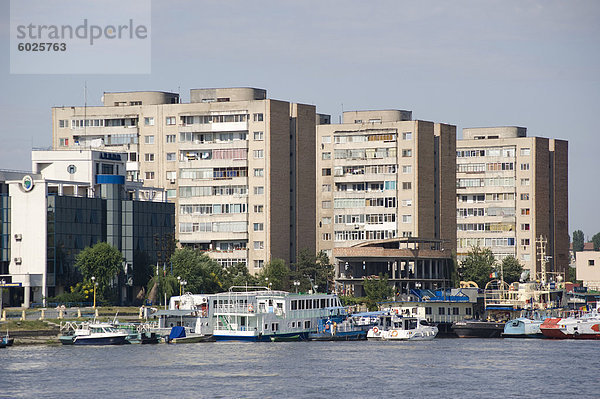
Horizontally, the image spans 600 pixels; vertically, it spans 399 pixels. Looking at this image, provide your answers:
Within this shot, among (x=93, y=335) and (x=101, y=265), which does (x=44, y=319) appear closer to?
(x=93, y=335)

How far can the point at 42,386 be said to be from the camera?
93.3 meters

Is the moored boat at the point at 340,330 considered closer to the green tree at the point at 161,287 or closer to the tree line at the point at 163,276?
the tree line at the point at 163,276

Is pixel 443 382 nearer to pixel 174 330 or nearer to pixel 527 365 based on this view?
pixel 527 365

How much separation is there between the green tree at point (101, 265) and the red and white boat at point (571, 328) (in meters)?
58.1

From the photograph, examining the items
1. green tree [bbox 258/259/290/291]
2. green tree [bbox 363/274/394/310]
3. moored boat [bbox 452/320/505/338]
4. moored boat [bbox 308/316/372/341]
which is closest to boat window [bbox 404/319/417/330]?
moored boat [bbox 308/316/372/341]

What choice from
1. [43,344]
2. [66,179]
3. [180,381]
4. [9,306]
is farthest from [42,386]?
[66,179]

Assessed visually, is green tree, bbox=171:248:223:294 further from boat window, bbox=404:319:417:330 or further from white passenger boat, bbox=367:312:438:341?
boat window, bbox=404:319:417:330

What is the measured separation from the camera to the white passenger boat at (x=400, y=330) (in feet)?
497

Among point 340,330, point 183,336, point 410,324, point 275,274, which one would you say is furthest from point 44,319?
point 275,274

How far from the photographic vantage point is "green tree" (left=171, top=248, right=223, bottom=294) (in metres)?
172

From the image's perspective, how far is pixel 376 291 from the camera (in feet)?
637

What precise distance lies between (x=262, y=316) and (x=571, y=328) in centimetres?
4107

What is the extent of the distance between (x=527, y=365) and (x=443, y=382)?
55.2ft

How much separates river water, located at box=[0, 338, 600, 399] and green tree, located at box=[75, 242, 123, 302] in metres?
32.6
